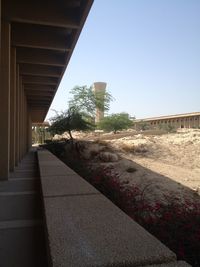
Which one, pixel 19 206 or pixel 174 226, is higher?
pixel 174 226

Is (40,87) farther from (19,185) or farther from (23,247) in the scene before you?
(23,247)

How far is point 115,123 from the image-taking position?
56750 mm

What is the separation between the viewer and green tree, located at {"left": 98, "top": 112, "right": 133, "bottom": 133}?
56219 mm

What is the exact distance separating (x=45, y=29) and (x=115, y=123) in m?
45.8

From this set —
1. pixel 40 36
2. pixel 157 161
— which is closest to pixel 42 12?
pixel 40 36

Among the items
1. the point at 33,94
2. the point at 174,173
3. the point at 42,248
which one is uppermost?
the point at 33,94

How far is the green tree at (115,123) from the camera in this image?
184 ft

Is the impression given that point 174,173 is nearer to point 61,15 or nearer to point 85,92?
point 61,15

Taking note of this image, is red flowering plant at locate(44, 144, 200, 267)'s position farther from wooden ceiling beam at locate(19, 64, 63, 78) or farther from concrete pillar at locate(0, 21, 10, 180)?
wooden ceiling beam at locate(19, 64, 63, 78)

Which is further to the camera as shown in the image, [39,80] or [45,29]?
[39,80]

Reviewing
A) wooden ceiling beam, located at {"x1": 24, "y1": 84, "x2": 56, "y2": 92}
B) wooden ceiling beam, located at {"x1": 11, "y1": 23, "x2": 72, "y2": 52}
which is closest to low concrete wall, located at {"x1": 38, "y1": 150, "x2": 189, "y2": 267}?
wooden ceiling beam, located at {"x1": 11, "y1": 23, "x2": 72, "y2": 52}

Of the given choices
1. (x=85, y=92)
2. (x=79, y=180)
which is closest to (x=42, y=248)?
(x=79, y=180)

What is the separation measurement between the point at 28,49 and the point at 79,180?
26.8 ft

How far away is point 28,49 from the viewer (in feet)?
42.8
